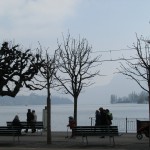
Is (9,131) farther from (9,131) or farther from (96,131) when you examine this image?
(96,131)

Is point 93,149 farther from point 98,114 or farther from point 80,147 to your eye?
point 98,114

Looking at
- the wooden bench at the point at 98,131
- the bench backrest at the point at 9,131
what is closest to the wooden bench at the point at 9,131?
the bench backrest at the point at 9,131

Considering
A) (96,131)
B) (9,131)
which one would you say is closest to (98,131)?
(96,131)

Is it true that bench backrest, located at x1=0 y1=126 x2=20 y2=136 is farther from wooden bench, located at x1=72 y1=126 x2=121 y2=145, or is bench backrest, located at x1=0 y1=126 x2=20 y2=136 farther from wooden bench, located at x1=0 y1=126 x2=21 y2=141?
wooden bench, located at x1=72 y1=126 x2=121 y2=145

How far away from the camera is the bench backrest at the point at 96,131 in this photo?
845 inches

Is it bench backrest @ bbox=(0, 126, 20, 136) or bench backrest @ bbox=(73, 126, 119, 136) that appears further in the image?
bench backrest @ bbox=(0, 126, 20, 136)

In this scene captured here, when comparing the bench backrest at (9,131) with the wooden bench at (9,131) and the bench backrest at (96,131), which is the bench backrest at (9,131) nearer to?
the wooden bench at (9,131)

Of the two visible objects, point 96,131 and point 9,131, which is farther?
point 9,131

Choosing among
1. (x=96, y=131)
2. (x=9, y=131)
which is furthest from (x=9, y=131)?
(x=96, y=131)

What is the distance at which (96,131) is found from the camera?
21828 mm

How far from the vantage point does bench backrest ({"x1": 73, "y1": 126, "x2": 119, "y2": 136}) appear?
21.5 metres

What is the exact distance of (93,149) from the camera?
1953 centimetres

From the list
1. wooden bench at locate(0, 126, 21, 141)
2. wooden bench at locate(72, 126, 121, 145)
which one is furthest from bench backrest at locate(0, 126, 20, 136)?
wooden bench at locate(72, 126, 121, 145)

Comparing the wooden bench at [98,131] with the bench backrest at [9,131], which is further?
the bench backrest at [9,131]
